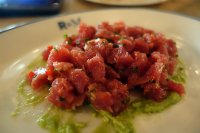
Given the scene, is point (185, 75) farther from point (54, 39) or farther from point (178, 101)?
point (54, 39)

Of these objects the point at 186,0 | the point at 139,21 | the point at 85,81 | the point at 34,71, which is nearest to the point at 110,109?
the point at 85,81

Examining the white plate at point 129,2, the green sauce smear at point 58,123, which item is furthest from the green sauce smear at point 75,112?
the white plate at point 129,2

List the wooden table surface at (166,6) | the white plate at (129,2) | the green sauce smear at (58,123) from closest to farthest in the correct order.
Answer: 1. the green sauce smear at (58,123)
2. the white plate at (129,2)
3. the wooden table surface at (166,6)

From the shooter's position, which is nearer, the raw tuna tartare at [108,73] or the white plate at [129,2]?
the raw tuna tartare at [108,73]

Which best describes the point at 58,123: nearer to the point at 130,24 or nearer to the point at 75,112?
the point at 75,112

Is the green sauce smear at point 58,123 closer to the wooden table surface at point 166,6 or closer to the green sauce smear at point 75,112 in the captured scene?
the green sauce smear at point 75,112

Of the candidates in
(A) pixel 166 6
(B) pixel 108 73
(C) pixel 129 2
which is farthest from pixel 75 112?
(A) pixel 166 6
